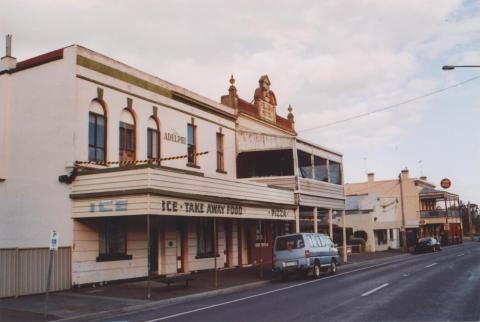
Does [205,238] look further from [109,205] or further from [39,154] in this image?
[39,154]

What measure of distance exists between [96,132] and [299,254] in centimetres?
925

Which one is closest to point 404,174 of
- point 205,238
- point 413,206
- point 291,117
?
point 413,206

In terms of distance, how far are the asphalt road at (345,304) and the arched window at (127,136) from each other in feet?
25.0

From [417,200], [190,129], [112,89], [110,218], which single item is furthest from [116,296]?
→ [417,200]

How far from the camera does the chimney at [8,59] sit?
68.4 feet

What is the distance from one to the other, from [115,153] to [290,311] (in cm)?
1090

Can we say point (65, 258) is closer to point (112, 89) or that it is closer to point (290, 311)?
point (112, 89)

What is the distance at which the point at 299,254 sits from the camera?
827 inches

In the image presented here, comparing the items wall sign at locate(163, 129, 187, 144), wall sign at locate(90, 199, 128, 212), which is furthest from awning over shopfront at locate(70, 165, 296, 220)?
wall sign at locate(163, 129, 187, 144)

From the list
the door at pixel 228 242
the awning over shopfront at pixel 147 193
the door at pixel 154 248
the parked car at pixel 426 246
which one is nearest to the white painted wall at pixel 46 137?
the awning over shopfront at pixel 147 193

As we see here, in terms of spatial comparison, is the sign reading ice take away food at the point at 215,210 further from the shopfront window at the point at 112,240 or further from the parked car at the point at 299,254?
the shopfront window at the point at 112,240

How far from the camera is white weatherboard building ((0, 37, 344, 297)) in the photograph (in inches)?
685

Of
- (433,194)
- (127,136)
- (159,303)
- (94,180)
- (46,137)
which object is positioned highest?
(433,194)

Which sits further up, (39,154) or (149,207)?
(39,154)
